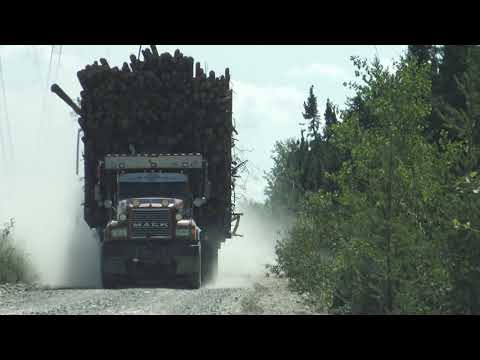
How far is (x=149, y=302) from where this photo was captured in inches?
691

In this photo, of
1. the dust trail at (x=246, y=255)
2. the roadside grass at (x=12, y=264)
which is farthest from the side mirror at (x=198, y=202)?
the roadside grass at (x=12, y=264)

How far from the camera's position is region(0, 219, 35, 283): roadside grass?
24.9 m

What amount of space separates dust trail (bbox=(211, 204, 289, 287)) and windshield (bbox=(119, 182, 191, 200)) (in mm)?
2696

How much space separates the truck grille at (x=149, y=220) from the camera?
22906 mm

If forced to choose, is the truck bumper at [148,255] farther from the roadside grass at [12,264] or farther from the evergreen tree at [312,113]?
the evergreen tree at [312,113]

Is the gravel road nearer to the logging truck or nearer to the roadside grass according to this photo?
the logging truck

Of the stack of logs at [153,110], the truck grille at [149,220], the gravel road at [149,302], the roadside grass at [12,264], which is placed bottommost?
the gravel road at [149,302]

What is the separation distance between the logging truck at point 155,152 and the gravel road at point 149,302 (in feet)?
4.85

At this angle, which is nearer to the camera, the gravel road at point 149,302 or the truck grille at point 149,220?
the gravel road at point 149,302
